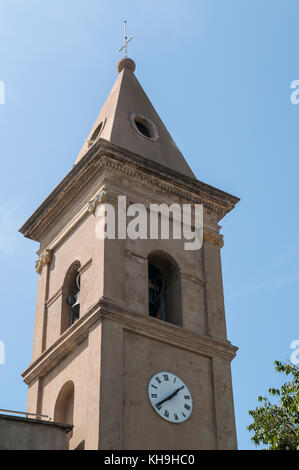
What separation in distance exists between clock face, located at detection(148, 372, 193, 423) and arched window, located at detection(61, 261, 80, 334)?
2757 millimetres

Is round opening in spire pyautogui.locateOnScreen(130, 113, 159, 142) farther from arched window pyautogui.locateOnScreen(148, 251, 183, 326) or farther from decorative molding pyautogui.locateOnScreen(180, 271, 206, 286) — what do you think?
decorative molding pyautogui.locateOnScreen(180, 271, 206, 286)

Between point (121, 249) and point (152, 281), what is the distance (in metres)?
1.65

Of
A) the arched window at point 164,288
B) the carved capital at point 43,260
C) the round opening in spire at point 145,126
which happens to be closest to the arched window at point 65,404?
the arched window at point 164,288

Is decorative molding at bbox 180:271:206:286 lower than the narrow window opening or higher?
lower

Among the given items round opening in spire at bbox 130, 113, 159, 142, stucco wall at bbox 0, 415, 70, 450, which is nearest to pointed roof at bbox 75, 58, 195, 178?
round opening in spire at bbox 130, 113, 159, 142

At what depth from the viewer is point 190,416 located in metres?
20.1

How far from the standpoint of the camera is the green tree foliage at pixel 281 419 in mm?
22453

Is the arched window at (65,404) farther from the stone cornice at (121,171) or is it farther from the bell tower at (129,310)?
the stone cornice at (121,171)

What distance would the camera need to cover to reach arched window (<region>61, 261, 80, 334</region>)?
21977 millimetres

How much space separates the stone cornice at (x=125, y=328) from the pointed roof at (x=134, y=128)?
4.65m

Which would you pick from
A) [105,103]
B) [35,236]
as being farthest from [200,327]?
[105,103]
